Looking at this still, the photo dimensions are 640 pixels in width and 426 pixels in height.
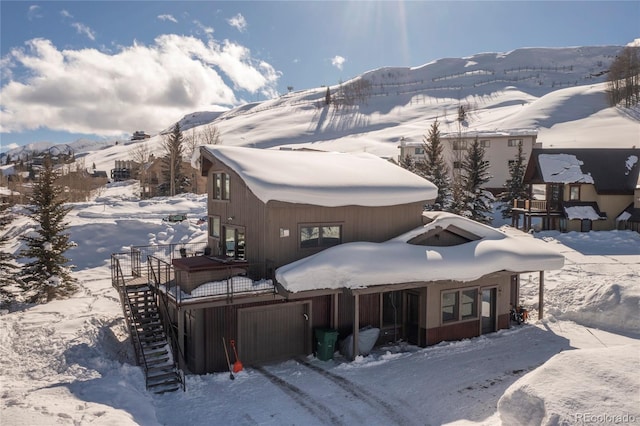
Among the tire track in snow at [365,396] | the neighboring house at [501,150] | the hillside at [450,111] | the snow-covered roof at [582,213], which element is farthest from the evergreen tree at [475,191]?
the hillside at [450,111]

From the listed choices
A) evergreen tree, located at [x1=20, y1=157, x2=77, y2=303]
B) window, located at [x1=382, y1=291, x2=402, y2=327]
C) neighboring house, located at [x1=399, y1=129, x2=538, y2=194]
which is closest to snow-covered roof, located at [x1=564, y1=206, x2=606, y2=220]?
neighboring house, located at [x1=399, y1=129, x2=538, y2=194]

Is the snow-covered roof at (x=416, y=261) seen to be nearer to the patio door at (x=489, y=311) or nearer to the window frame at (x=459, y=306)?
the window frame at (x=459, y=306)

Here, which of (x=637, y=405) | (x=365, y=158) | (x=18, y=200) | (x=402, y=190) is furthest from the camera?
(x=18, y=200)

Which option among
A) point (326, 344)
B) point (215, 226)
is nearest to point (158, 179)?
point (215, 226)

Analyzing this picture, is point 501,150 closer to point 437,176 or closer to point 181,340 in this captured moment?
point 437,176

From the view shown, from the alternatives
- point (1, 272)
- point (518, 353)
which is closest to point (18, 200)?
point (1, 272)

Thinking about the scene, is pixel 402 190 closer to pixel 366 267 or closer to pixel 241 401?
pixel 366 267
